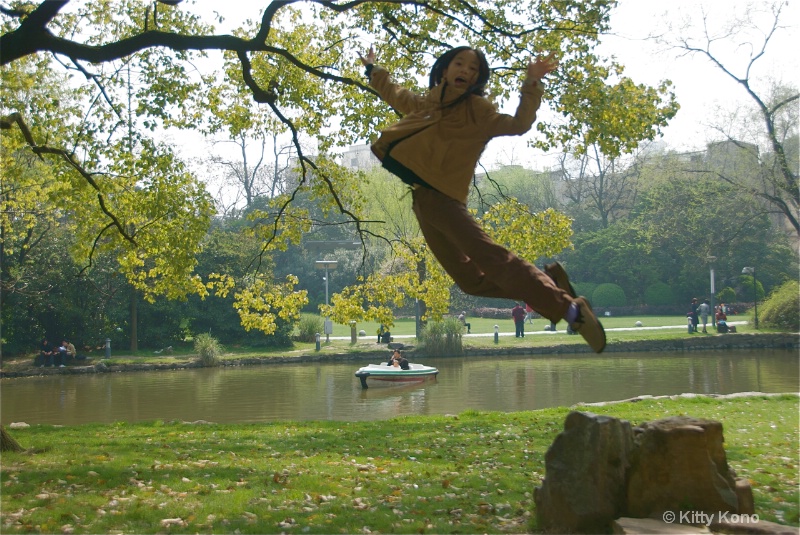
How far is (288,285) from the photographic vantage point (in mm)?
15406

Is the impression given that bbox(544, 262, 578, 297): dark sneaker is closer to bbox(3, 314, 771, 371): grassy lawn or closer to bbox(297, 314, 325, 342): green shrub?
bbox(3, 314, 771, 371): grassy lawn

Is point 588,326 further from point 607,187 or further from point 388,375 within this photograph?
point 607,187

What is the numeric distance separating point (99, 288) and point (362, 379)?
17757 mm

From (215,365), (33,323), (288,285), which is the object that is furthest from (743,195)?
(33,323)

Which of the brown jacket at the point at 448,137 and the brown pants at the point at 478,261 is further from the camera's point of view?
the brown jacket at the point at 448,137

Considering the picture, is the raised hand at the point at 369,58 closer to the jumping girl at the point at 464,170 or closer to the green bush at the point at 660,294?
the jumping girl at the point at 464,170

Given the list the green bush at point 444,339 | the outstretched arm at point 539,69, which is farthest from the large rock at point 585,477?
the green bush at point 444,339

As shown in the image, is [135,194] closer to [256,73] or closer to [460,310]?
[256,73]

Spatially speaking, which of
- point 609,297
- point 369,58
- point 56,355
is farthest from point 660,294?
point 369,58

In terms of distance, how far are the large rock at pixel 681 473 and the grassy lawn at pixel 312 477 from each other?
0.68 meters

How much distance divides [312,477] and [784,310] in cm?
3341

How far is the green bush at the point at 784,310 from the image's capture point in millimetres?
35062

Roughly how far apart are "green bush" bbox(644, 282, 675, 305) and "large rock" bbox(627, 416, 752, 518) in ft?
156

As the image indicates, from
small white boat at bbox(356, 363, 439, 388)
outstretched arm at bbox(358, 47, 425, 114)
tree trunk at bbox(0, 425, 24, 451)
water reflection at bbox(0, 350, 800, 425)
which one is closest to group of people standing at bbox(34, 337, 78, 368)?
water reflection at bbox(0, 350, 800, 425)
